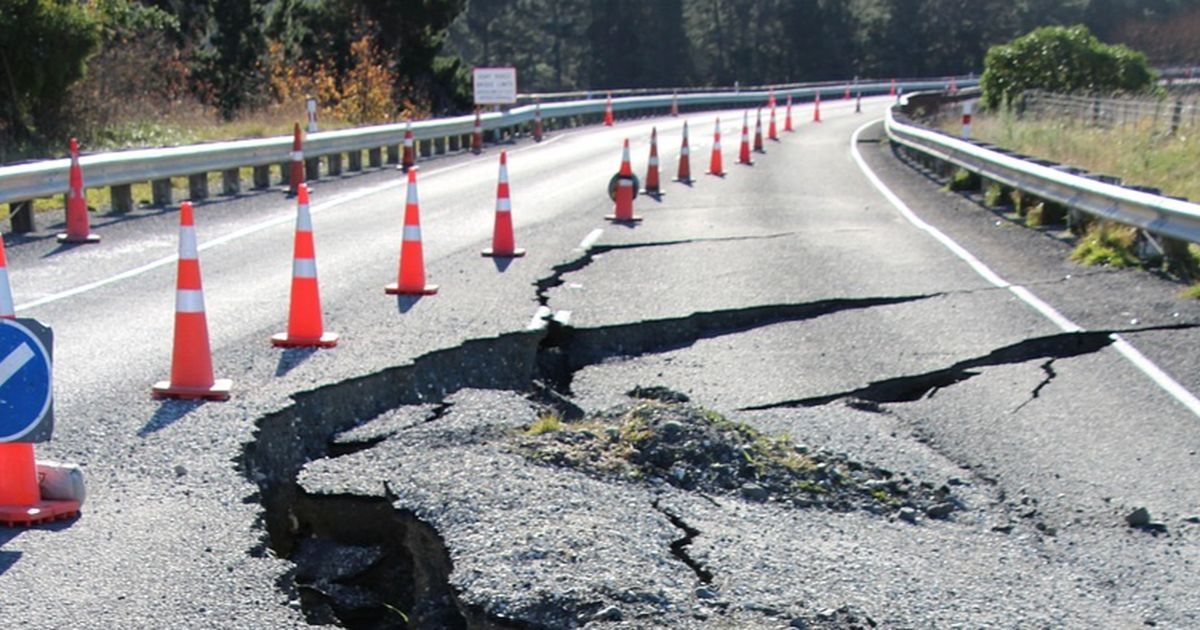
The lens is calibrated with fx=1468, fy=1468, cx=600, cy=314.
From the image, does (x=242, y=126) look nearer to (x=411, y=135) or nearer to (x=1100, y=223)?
(x=411, y=135)

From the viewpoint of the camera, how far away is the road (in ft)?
15.2

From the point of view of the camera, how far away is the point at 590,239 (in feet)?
45.9

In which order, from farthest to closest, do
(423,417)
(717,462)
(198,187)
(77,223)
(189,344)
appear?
(198,187) → (77,223) → (189,344) → (423,417) → (717,462)

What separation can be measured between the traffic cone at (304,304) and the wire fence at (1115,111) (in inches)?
733

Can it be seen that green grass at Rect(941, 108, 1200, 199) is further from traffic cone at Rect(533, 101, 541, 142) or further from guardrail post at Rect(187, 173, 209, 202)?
traffic cone at Rect(533, 101, 541, 142)

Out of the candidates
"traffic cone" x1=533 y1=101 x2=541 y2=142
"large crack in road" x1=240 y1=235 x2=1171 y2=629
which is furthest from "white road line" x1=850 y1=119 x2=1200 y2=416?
"traffic cone" x1=533 y1=101 x2=541 y2=142

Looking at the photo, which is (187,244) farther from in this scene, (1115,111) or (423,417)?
(1115,111)

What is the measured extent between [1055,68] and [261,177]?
23923 mm

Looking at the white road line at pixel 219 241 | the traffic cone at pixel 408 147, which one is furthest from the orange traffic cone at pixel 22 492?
the traffic cone at pixel 408 147

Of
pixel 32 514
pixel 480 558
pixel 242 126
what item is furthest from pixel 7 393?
pixel 242 126

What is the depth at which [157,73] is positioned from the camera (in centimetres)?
2986

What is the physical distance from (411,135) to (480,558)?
2132cm

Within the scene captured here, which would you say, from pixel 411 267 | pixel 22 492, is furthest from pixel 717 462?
pixel 411 267

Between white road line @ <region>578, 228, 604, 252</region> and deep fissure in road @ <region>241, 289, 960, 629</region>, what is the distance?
3659mm
